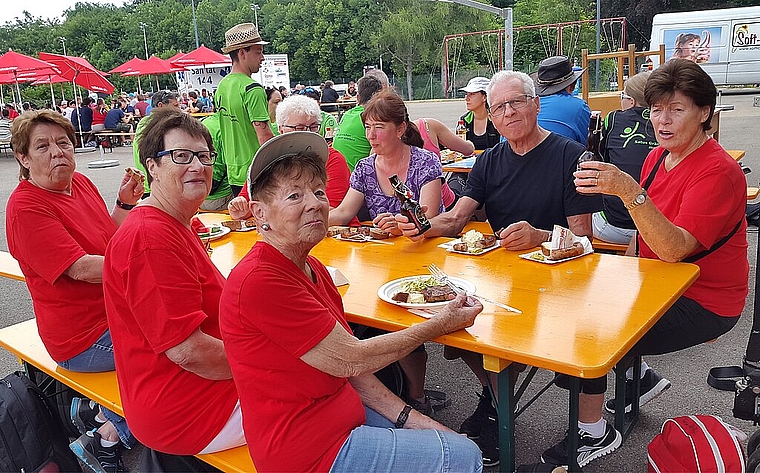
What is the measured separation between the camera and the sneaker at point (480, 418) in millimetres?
3070

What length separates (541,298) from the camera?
7.61 ft

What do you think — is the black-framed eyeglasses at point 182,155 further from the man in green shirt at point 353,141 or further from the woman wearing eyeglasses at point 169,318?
the man in green shirt at point 353,141

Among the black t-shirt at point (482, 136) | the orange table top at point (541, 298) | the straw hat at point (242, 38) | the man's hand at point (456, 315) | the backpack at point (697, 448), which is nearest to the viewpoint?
the orange table top at point (541, 298)

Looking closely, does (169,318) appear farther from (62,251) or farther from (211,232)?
(211,232)

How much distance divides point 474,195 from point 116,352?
2.10 meters

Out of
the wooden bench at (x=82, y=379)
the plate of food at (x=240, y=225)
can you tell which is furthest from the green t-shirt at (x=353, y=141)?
the wooden bench at (x=82, y=379)

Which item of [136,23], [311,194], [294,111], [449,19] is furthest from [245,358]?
[136,23]

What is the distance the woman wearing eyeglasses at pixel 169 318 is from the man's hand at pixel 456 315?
0.76 m

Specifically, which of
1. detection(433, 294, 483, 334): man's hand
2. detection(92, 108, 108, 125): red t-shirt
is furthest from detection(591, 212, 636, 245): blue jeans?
detection(92, 108, 108, 125): red t-shirt

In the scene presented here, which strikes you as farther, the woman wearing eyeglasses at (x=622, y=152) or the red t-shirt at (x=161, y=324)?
the woman wearing eyeglasses at (x=622, y=152)

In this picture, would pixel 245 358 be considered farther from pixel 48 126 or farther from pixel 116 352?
pixel 48 126

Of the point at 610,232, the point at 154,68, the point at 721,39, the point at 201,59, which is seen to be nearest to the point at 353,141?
the point at 610,232

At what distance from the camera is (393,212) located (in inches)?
150

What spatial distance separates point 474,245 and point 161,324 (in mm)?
1571
